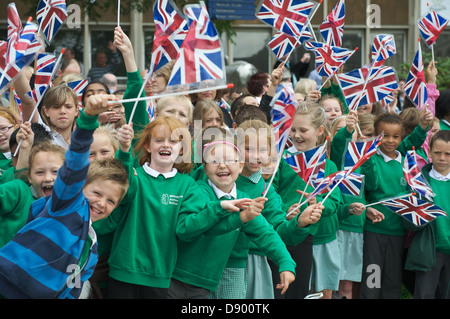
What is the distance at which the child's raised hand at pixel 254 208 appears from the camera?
3.39m

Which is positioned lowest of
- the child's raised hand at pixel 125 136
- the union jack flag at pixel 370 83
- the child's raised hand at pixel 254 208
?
the child's raised hand at pixel 254 208

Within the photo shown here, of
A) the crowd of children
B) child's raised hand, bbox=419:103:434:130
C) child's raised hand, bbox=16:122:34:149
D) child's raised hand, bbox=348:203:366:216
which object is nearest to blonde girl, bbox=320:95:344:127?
the crowd of children

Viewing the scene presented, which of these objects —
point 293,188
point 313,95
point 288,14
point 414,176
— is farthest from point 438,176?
point 288,14

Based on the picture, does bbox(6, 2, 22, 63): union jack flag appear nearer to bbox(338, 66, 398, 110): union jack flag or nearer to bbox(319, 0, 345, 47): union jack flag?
bbox(338, 66, 398, 110): union jack flag

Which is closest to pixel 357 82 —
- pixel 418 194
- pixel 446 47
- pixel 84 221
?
pixel 418 194

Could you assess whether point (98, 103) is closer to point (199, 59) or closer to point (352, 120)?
point (199, 59)

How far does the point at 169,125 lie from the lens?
381 cm

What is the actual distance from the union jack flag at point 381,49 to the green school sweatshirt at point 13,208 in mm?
3236

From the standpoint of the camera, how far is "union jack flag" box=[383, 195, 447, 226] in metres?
5.13

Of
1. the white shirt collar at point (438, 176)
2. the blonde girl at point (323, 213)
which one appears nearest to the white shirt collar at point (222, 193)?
the blonde girl at point (323, 213)

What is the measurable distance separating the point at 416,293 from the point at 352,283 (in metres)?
0.53

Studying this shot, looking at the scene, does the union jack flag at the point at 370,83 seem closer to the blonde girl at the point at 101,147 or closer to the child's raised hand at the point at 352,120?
the child's raised hand at the point at 352,120

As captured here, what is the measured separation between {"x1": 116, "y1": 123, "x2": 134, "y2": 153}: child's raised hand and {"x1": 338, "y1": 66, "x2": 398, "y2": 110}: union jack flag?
2.52 meters

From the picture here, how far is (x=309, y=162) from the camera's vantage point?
432 centimetres
